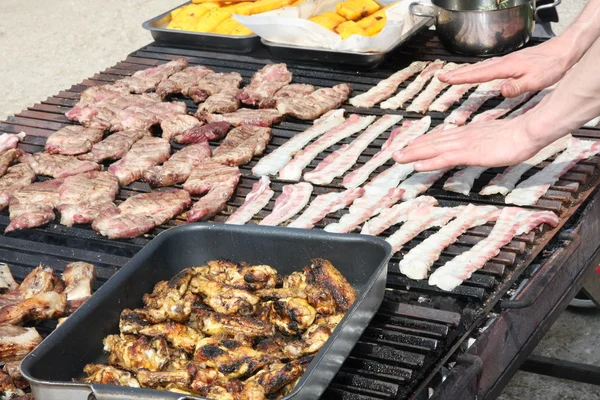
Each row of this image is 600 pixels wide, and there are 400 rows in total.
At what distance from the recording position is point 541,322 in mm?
3822

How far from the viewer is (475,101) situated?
5523mm

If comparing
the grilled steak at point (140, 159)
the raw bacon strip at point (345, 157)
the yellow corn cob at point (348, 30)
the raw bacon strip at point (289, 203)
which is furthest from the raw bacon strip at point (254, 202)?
Answer: the yellow corn cob at point (348, 30)

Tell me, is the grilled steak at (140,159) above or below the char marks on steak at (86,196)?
above

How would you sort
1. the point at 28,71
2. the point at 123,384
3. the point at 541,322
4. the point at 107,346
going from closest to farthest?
the point at 123,384 < the point at 107,346 < the point at 541,322 < the point at 28,71

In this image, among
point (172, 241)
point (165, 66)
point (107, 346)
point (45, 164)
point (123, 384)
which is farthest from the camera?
point (165, 66)

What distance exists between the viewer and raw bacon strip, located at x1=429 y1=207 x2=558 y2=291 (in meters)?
3.71

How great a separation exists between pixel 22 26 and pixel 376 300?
450 inches

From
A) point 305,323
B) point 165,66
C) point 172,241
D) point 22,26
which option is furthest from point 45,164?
point 22,26

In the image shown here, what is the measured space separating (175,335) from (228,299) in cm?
26

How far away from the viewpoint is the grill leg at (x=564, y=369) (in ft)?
17.7

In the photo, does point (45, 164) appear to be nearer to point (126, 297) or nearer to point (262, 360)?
point (126, 297)

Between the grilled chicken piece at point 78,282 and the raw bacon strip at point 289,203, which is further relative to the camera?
the raw bacon strip at point 289,203

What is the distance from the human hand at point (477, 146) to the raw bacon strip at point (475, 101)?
29.2 inches

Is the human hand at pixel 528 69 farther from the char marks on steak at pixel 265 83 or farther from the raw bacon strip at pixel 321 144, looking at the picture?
the char marks on steak at pixel 265 83
